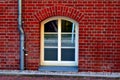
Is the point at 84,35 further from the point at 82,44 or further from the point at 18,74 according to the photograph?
the point at 18,74

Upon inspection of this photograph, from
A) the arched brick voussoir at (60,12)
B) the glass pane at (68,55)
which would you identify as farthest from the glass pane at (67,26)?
the glass pane at (68,55)

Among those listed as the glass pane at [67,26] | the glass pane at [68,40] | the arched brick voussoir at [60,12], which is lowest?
the glass pane at [68,40]

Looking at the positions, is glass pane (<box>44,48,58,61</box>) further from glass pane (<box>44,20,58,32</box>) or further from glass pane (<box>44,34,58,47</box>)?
glass pane (<box>44,20,58,32</box>)

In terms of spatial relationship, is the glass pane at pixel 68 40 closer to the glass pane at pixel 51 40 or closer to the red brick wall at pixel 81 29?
the glass pane at pixel 51 40

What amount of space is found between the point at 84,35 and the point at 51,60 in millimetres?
1261

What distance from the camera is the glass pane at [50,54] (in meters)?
11.1

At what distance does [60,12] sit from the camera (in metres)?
10.6

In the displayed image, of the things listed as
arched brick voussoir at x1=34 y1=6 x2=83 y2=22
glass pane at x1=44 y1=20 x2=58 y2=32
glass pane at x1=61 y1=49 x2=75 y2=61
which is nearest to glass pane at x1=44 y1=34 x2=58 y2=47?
glass pane at x1=44 y1=20 x2=58 y2=32


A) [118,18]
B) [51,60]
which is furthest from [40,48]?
[118,18]

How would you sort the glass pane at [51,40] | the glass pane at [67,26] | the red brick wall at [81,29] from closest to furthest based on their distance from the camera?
1. the red brick wall at [81,29]
2. the glass pane at [67,26]
3. the glass pane at [51,40]

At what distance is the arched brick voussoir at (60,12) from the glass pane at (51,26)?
0.35 meters

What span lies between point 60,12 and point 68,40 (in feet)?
2.93

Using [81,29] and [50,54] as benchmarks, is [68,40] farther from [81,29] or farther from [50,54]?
[50,54]

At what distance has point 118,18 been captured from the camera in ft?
34.8
